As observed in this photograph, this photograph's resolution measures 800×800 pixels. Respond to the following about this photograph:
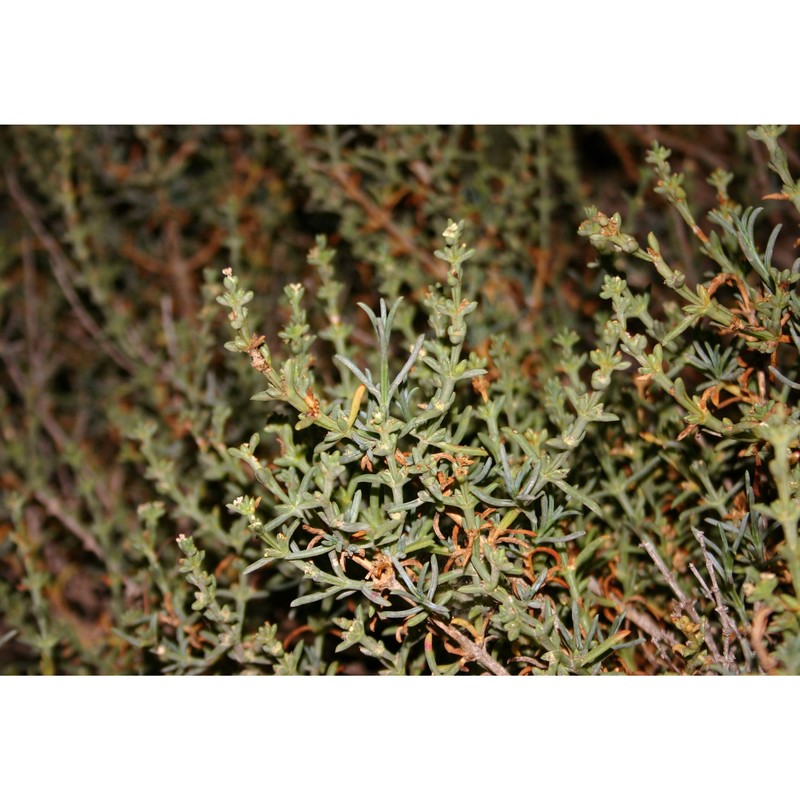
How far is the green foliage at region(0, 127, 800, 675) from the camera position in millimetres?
652

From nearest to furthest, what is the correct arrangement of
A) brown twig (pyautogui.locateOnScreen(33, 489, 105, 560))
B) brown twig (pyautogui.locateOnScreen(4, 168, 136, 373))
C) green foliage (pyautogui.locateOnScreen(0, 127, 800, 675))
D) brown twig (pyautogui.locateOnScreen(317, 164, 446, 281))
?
green foliage (pyautogui.locateOnScreen(0, 127, 800, 675)) → brown twig (pyautogui.locateOnScreen(33, 489, 105, 560)) → brown twig (pyautogui.locateOnScreen(317, 164, 446, 281)) → brown twig (pyautogui.locateOnScreen(4, 168, 136, 373))

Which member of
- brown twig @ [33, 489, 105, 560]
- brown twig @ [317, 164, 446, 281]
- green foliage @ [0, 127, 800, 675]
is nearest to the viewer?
green foliage @ [0, 127, 800, 675]

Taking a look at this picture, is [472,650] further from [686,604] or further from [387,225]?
[387,225]

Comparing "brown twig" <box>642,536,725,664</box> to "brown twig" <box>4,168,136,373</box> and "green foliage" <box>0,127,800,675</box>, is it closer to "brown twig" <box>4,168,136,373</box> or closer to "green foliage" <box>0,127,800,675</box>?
"green foliage" <box>0,127,800,675</box>

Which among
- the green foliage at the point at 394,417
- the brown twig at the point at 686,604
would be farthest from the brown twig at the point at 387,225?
the brown twig at the point at 686,604

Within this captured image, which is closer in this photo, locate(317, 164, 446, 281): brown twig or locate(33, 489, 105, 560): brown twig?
locate(33, 489, 105, 560): brown twig

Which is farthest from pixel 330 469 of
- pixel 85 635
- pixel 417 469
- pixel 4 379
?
pixel 4 379

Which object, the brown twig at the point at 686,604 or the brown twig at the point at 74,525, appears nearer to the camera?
the brown twig at the point at 686,604

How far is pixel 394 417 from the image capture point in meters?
0.70

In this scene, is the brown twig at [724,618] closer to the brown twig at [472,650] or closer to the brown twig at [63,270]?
the brown twig at [472,650]

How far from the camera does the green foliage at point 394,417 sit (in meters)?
0.65

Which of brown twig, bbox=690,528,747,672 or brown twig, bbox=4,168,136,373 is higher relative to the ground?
brown twig, bbox=4,168,136,373

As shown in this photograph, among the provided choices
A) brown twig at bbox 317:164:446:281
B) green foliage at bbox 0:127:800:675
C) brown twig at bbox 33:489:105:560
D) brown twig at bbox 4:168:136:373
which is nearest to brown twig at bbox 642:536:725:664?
green foliage at bbox 0:127:800:675

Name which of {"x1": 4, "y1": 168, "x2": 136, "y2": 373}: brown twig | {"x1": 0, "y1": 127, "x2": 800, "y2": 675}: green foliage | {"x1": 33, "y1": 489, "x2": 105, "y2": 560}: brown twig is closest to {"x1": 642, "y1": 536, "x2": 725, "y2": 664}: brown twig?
{"x1": 0, "y1": 127, "x2": 800, "y2": 675}: green foliage
